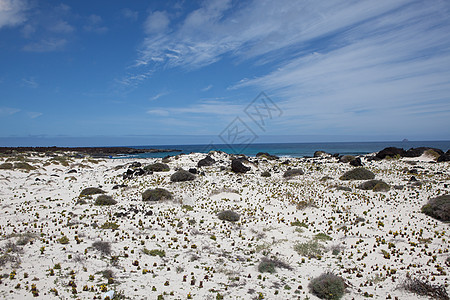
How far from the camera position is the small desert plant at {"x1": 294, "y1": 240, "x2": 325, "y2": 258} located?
413 inches

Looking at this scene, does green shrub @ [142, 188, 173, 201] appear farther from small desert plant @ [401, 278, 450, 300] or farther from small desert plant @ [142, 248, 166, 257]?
small desert plant @ [401, 278, 450, 300]

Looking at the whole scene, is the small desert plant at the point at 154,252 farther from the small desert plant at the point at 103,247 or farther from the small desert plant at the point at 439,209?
the small desert plant at the point at 439,209

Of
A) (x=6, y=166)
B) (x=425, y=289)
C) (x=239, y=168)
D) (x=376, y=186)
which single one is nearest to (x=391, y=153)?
(x=376, y=186)

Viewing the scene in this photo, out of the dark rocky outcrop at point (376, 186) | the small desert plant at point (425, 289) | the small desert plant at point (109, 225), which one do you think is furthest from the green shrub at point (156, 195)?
the dark rocky outcrop at point (376, 186)

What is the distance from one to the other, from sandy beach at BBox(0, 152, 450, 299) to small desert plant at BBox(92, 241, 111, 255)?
0.17 feet

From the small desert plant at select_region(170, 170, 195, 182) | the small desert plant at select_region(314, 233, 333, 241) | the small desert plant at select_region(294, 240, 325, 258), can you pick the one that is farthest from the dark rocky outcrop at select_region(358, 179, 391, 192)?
the small desert plant at select_region(170, 170, 195, 182)

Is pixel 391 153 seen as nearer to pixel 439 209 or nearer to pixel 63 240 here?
pixel 439 209

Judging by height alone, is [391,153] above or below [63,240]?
above

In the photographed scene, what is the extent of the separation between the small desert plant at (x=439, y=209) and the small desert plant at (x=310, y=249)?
7808mm

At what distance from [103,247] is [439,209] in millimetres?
17822

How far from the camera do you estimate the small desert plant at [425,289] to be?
23.5 ft

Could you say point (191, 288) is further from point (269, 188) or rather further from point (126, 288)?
point (269, 188)

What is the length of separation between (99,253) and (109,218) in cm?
501

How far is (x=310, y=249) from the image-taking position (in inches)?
425
